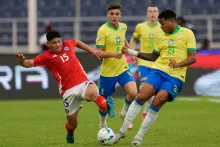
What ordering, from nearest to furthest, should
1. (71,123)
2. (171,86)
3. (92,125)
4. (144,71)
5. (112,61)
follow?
(171,86) < (71,123) < (112,61) < (92,125) < (144,71)

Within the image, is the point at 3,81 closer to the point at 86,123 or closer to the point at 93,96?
the point at 86,123

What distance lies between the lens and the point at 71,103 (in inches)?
442

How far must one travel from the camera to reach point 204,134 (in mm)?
12383

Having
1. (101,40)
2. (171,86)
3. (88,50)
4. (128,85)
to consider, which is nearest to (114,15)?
(101,40)

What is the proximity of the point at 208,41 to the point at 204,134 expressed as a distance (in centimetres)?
1384

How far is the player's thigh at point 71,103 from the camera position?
1119cm

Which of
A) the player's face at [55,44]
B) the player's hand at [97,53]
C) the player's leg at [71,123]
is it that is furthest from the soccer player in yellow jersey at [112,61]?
the player's face at [55,44]

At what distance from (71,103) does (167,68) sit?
172cm

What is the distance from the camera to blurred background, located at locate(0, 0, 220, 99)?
2159 centimetres

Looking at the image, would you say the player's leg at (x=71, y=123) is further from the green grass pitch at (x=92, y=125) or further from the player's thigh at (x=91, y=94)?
the player's thigh at (x=91, y=94)

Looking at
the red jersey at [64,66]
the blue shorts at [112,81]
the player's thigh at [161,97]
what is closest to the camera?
the player's thigh at [161,97]

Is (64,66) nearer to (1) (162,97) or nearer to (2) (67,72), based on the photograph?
(2) (67,72)

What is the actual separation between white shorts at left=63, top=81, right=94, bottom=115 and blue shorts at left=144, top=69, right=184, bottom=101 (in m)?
1.13

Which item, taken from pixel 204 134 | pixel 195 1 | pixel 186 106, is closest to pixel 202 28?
pixel 195 1
